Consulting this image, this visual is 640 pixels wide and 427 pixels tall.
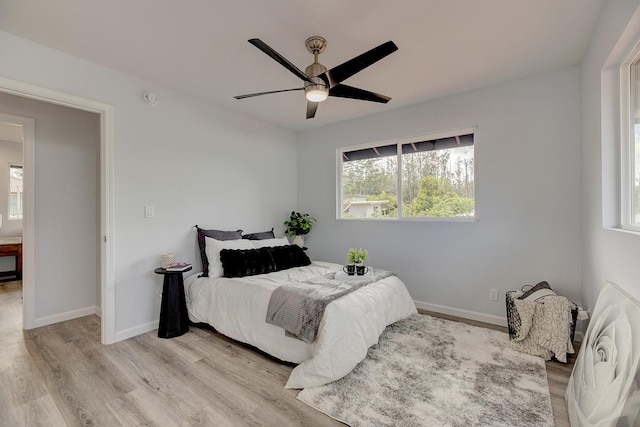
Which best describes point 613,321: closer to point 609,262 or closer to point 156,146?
point 609,262

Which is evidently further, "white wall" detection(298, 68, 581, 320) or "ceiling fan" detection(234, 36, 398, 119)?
"white wall" detection(298, 68, 581, 320)

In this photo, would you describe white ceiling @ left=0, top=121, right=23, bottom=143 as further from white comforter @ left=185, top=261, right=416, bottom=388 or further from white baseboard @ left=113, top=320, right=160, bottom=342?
white comforter @ left=185, top=261, right=416, bottom=388

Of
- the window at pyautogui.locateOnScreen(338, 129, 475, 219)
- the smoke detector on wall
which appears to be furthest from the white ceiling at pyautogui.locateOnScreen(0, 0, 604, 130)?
the window at pyautogui.locateOnScreen(338, 129, 475, 219)

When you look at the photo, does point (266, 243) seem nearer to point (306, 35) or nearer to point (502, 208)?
point (306, 35)

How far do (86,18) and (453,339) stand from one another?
13.0ft

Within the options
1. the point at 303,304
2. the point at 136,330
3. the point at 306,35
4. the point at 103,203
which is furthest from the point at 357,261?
the point at 103,203

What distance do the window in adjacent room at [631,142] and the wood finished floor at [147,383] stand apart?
126 cm

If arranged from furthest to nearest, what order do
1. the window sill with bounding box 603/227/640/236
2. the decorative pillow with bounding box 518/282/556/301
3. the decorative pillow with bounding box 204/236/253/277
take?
the decorative pillow with bounding box 204/236/253/277
the decorative pillow with bounding box 518/282/556/301
the window sill with bounding box 603/227/640/236

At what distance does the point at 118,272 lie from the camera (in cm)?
288

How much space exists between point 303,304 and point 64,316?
308cm

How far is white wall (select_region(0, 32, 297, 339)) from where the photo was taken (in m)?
2.58

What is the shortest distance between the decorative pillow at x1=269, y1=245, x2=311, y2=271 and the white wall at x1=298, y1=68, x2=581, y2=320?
1070mm

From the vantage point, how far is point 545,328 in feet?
7.98

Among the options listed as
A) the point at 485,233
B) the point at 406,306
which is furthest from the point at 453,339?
the point at 485,233
